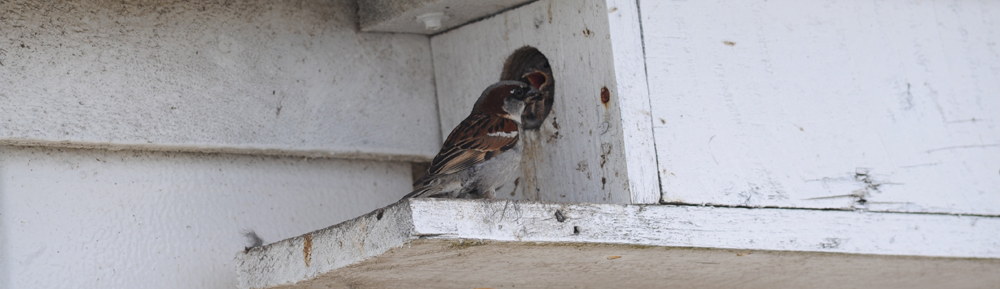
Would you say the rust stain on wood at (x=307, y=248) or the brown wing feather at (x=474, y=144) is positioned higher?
the brown wing feather at (x=474, y=144)

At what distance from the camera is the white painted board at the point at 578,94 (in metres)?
2.54

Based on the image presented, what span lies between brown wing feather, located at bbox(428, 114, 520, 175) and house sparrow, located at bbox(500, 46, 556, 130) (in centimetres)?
17

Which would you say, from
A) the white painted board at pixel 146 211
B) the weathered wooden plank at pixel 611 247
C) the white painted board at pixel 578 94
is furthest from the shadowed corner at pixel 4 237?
the white painted board at pixel 578 94

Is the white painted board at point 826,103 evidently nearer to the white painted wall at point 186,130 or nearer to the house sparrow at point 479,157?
the house sparrow at point 479,157

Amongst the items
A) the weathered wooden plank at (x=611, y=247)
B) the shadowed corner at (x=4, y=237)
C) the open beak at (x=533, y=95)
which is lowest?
the weathered wooden plank at (x=611, y=247)

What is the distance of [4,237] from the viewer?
247 centimetres

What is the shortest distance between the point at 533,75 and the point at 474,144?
440mm

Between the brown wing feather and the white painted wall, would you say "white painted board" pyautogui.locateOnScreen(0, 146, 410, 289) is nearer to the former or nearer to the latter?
the white painted wall

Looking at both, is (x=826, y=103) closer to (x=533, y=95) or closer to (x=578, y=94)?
(x=578, y=94)

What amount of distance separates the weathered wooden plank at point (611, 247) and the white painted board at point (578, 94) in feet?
0.56

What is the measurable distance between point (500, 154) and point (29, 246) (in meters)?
1.16

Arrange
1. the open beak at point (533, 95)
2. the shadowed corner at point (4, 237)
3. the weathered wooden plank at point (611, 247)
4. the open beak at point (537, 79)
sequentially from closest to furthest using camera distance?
the weathered wooden plank at point (611, 247), the shadowed corner at point (4, 237), the open beak at point (533, 95), the open beak at point (537, 79)

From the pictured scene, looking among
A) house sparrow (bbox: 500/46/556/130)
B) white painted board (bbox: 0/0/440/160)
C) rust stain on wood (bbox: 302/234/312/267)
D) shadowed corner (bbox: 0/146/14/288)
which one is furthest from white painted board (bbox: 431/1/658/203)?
shadowed corner (bbox: 0/146/14/288)

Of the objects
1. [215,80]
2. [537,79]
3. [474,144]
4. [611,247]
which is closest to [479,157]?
[474,144]
